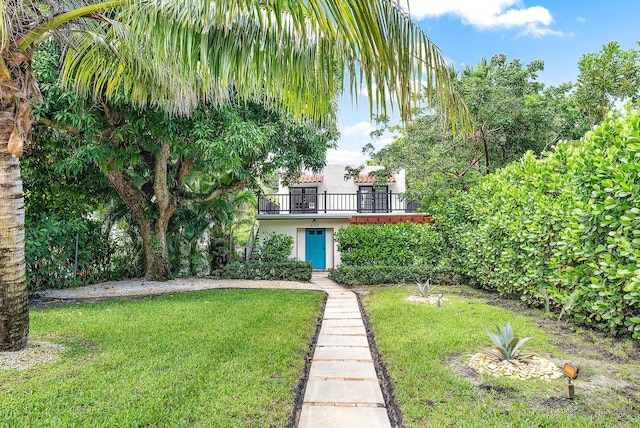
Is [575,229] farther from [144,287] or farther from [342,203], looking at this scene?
[342,203]

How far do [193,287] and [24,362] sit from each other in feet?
22.0

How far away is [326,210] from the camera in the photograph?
20094 mm

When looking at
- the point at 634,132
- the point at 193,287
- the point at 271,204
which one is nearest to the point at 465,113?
the point at 634,132

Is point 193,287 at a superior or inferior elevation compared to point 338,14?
inferior

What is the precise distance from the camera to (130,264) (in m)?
12.4

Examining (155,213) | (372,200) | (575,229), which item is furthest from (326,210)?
(575,229)

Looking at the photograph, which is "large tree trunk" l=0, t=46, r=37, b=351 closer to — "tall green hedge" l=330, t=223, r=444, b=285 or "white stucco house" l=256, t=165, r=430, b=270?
"tall green hedge" l=330, t=223, r=444, b=285

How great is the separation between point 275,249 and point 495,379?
1043 centimetres

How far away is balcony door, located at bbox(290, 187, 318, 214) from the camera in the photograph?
68.9ft

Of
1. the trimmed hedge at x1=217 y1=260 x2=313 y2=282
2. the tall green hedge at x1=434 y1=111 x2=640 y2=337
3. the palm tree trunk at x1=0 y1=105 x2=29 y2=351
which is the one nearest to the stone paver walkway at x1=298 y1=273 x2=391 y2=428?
the tall green hedge at x1=434 y1=111 x2=640 y2=337

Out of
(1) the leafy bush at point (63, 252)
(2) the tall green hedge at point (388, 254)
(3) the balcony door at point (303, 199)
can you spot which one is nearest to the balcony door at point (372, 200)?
(3) the balcony door at point (303, 199)

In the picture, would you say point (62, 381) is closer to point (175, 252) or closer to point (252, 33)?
point (252, 33)

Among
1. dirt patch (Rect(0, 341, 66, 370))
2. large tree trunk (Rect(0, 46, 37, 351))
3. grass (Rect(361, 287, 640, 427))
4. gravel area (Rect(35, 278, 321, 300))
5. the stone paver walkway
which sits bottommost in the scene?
gravel area (Rect(35, 278, 321, 300))

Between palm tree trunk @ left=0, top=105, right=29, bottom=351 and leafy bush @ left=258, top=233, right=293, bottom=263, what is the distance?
939cm
